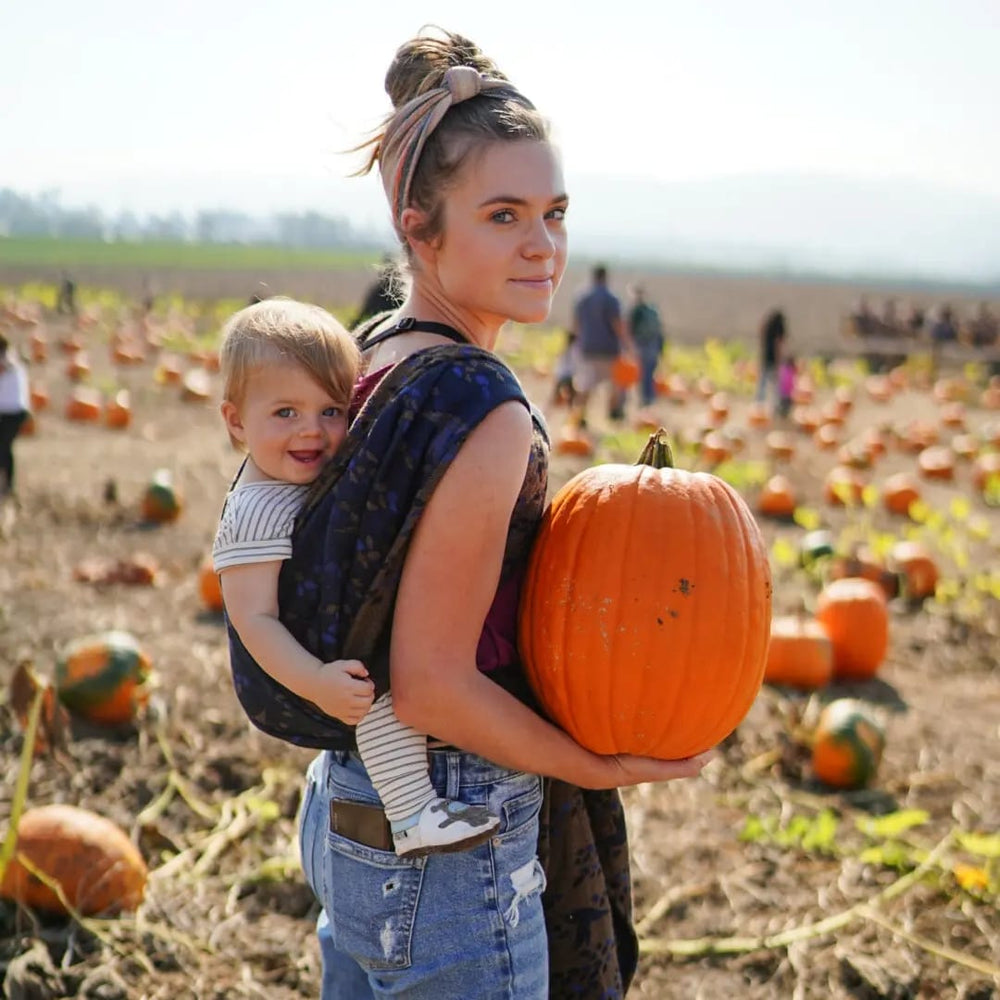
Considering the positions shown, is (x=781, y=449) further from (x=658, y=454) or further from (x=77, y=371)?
(x=658, y=454)

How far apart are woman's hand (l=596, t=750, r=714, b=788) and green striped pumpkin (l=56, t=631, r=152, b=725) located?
11.2 ft

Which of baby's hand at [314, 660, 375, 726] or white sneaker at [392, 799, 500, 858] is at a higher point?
baby's hand at [314, 660, 375, 726]

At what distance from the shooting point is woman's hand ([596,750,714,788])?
2.10 m

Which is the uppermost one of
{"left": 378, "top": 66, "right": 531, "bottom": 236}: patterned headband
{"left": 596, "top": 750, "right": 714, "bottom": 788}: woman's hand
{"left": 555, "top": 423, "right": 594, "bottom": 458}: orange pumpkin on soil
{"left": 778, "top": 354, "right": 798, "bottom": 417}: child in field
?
{"left": 378, "top": 66, "right": 531, "bottom": 236}: patterned headband

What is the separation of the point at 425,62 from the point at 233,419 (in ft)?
2.42

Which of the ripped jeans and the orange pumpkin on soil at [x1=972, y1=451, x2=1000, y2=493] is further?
the orange pumpkin on soil at [x1=972, y1=451, x2=1000, y2=493]

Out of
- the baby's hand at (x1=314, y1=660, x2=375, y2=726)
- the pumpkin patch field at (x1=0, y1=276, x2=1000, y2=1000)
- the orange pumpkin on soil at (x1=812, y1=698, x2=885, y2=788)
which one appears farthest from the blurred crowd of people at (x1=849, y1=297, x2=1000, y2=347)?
the baby's hand at (x1=314, y1=660, x2=375, y2=726)

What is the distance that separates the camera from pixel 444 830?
1883mm

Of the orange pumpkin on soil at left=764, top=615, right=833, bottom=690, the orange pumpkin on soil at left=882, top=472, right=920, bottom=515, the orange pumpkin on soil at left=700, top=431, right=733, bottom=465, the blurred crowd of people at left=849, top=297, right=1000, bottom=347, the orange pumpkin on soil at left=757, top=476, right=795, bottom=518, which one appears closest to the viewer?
the orange pumpkin on soil at left=764, top=615, right=833, bottom=690

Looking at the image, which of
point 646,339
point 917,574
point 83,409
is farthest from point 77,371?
point 917,574

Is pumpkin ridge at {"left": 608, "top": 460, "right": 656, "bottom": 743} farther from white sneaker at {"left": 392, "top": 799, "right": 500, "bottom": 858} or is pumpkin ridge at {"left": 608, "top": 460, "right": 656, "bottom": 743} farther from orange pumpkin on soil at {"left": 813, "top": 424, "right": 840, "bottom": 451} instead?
orange pumpkin on soil at {"left": 813, "top": 424, "right": 840, "bottom": 451}

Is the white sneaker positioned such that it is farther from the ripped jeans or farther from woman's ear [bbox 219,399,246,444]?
woman's ear [bbox 219,399,246,444]

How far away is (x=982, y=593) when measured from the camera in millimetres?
7980

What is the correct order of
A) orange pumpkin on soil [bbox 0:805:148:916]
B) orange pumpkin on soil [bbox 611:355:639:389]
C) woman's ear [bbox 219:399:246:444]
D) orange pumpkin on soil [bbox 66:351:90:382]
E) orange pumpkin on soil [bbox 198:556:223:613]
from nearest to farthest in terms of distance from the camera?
woman's ear [bbox 219:399:246:444], orange pumpkin on soil [bbox 0:805:148:916], orange pumpkin on soil [bbox 198:556:223:613], orange pumpkin on soil [bbox 611:355:639:389], orange pumpkin on soil [bbox 66:351:90:382]
